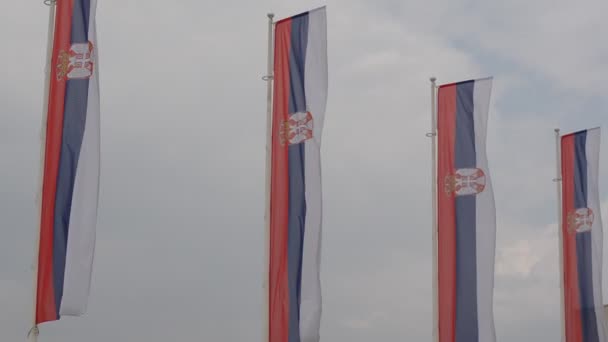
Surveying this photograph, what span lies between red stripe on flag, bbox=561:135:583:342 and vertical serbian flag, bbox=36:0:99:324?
1654 cm

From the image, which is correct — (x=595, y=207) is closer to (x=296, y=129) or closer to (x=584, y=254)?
(x=584, y=254)

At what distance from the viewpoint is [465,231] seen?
29.5 metres

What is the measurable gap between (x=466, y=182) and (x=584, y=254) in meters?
6.79

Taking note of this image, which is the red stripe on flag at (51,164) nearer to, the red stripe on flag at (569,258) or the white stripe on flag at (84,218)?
the white stripe on flag at (84,218)

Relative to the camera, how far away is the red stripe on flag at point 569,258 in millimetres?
34125

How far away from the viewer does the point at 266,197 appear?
86.9 ft

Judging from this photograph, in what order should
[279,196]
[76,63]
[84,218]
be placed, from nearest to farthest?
1. [84,218]
2. [76,63]
3. [279,196]

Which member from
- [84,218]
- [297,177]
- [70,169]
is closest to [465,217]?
[297,177]

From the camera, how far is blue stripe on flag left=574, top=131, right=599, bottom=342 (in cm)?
3394

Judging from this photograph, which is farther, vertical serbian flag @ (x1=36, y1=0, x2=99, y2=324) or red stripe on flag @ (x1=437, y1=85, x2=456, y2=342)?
red stripe on flag @ (x1=437, y1=85, x2=456, y2=342)

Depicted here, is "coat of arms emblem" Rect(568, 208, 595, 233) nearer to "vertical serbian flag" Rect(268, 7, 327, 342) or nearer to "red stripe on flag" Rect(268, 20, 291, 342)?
"vertical serbian flag" Rect(268, 7, 327, 342)

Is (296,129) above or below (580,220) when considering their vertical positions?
above

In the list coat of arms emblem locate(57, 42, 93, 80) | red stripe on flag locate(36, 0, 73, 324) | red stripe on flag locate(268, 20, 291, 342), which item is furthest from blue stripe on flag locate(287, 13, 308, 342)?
red stripe on flag locate(36, 0, 73, 324)

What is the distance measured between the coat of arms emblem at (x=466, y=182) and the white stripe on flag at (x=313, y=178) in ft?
16.9
